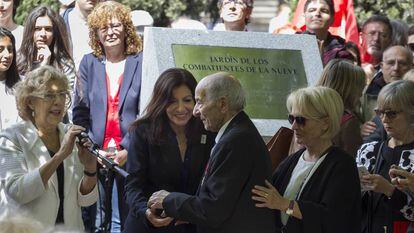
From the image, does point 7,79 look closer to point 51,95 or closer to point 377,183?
point 51,95

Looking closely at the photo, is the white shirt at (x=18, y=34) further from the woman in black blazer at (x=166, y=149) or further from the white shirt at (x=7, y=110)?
the woman in black blazer at (x=166, y=149)

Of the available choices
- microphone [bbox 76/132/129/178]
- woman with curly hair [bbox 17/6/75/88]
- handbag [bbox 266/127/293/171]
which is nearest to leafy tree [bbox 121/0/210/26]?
woman with curly hair [bbox 17/6/75/88]

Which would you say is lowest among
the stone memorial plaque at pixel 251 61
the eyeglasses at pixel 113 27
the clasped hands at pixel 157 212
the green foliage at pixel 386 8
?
the clasped hands at pixel 157 212

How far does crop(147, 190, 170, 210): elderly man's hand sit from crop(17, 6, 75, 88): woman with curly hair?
2775 millimetres

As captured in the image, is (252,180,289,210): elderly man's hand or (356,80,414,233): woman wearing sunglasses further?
(356,80,414,233): woman wearing sunglasses

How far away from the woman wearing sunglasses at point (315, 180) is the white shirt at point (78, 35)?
12.5ft

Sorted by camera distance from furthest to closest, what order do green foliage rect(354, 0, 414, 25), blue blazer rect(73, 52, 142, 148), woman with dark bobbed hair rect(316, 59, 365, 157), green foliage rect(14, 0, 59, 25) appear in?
green foliage rect(354, 0, 414, 25) < green foliage rect(14, 0, 59, 25) < blue blazer rect(73, 52, 142, 148) < woman with dark bobbed hair rect(316, 59, 365, 157)

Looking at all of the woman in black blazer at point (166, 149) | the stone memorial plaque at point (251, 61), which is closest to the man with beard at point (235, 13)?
the stone memorial plaque at point (251, 61)

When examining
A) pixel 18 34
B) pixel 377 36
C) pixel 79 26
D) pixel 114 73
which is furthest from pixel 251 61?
pixel 377 36

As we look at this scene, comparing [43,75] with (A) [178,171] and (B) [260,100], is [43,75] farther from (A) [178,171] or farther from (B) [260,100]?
(B) [260,100]

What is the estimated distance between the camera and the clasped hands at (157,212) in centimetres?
805

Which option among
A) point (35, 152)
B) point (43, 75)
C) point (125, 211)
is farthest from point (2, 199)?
point (125, 211)

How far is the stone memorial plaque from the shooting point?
9656mm

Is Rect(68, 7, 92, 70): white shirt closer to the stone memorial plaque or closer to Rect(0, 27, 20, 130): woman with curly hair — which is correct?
Rect(0, 27, 20, 130): woman with curly hair
